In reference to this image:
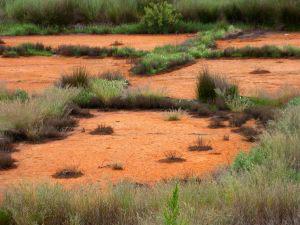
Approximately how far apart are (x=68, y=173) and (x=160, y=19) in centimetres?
1659

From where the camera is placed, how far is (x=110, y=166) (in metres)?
8.51

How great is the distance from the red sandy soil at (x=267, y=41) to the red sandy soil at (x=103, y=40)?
1549 mm

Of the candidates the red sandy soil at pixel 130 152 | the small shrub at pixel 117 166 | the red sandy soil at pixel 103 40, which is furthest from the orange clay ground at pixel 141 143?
the red sandy soil at pixel 103 40

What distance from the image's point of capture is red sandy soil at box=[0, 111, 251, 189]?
26.7 ft

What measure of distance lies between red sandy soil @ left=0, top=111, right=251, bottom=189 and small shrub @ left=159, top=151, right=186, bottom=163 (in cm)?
8

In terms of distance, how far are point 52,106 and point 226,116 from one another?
289 cm

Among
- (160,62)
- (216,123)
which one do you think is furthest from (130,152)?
(160,62)

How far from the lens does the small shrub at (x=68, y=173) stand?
8.05 m

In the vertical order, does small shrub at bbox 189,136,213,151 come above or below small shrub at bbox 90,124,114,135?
above

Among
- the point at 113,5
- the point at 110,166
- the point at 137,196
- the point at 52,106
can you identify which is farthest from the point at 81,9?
the point at 137,196

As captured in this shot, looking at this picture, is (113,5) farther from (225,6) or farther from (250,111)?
(250,111)

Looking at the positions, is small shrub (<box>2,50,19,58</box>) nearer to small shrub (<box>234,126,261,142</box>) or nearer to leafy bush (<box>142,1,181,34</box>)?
leafy bush (<box>142,1,181,34</box>)

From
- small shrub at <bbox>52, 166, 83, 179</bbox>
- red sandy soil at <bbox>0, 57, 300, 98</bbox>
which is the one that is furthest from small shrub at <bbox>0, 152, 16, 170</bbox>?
red sandy soil at <bbox>0, 57, 300, 98</bbox>

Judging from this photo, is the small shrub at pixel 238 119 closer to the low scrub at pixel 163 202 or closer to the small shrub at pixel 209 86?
the small shrub at pixel 209 86
